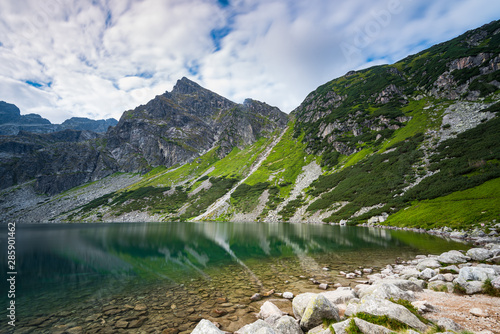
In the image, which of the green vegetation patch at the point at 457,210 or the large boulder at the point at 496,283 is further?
the green vegetation patch at the point at 457,210

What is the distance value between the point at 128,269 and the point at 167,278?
24.5ft

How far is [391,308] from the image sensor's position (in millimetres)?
8273

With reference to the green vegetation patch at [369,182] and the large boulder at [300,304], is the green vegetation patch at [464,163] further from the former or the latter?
the large boulder at [300,304]

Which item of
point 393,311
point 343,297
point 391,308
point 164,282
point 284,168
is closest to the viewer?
point 393,311

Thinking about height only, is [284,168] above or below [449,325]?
above

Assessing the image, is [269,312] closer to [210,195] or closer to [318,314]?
[318,314]

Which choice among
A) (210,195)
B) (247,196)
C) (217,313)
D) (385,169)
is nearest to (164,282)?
(217,313)

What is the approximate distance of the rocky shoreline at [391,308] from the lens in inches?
307

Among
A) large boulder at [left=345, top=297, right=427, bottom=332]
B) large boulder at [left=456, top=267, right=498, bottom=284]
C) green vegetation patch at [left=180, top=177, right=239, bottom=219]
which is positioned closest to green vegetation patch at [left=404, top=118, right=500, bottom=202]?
large boulder at [left=456, top=267, right=498, bottom=284]

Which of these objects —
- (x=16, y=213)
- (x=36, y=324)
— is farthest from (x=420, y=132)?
(x=16, y=213)

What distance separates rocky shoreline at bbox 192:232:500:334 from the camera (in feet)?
25.6

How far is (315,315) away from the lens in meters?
A: 10.1

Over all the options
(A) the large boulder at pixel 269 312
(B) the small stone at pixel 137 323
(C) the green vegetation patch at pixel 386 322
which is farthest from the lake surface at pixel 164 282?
(C) the green vegetation patch at pixel 386 322

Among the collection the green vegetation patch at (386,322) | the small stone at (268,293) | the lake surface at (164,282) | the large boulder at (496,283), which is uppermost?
the green vegetation patch at (386,322)
